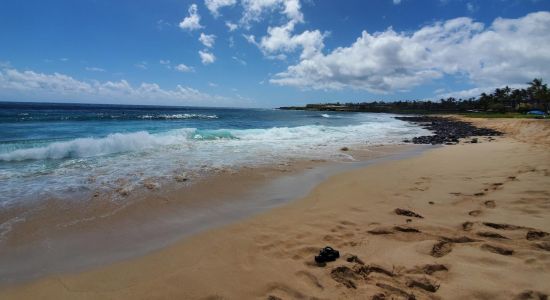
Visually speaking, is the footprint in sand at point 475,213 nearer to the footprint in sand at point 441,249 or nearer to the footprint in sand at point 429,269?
the footprint in sand at point 441,249

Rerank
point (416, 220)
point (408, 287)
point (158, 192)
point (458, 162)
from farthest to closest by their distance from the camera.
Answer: point (458, 162)
point (158, 192)
point (416, 220)
point (408, 287)

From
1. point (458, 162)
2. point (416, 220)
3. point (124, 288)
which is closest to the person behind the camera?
point (124, 288)

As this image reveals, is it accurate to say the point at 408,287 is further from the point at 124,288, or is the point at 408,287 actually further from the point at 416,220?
the point at 124,288

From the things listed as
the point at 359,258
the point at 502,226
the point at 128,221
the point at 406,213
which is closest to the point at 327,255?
the point at 359,258

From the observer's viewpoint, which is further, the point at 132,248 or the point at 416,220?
the point at 416,220

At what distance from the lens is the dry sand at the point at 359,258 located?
2990 mm

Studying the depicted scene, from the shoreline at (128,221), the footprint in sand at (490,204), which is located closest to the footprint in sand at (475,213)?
the footprint in sand at (490,204)

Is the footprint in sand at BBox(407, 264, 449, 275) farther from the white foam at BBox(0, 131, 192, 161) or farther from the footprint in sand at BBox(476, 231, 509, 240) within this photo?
the white foam at BBox(0, 131, 192, 161)

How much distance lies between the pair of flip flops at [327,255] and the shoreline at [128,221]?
2105 mm

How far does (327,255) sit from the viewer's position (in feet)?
11.8

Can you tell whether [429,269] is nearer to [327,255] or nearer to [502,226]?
[327,255]

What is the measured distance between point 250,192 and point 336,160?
215 inches

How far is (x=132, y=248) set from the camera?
13.9 feet

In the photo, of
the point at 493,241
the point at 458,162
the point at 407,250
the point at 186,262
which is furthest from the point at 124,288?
the point at 458,162
